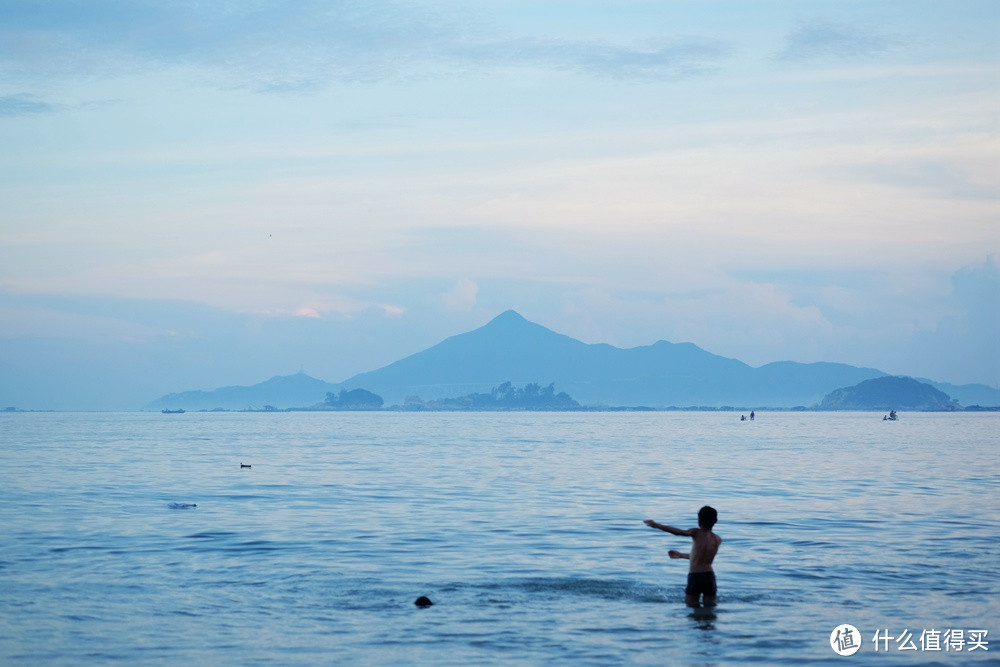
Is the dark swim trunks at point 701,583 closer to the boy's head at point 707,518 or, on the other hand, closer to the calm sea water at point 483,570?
the calm sea water at point 483,570

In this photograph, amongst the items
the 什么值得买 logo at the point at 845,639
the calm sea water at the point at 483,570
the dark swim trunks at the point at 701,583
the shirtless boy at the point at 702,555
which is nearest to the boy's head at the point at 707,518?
the shirtless boy at the point at 702,555

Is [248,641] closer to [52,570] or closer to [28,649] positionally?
[28,649]

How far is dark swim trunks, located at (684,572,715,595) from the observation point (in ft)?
72.2

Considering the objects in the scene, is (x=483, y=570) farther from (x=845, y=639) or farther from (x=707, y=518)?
(x=845, y=639)

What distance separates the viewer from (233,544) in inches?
1271

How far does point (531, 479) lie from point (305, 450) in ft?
144

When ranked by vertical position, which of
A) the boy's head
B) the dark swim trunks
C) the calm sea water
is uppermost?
the boy's head

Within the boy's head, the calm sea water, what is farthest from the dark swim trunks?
the boy's head

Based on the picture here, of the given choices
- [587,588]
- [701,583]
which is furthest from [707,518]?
[587,588]

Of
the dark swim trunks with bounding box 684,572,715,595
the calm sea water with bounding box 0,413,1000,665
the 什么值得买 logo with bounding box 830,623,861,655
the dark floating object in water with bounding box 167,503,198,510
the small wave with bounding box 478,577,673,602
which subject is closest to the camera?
the 什么值得买 logo with bounding box 830,623,861,655

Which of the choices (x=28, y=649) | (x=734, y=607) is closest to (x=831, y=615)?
(x=734, y=607)

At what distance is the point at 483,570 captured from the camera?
89.2 ft

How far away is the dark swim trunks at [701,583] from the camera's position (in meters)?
22.0

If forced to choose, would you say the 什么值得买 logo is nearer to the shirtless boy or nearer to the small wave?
the shirtless boy
